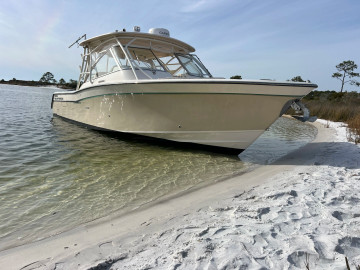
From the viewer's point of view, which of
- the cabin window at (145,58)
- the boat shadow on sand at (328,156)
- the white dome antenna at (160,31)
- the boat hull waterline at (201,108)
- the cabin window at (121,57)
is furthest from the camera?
the white dome antenna at (160,31)

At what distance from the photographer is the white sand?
1.99 m

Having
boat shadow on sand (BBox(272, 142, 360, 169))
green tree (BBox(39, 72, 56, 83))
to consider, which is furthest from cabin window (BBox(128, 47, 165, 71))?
green tree (BBox(39, 72, 56, 83))

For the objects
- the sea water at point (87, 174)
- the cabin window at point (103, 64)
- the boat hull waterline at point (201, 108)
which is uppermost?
the cabin window at point (103, 64)

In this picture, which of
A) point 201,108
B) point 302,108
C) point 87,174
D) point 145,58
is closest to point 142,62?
point 145,58

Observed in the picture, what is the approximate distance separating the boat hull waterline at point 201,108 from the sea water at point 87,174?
46 centimetres

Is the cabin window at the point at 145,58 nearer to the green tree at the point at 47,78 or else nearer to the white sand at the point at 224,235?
the white sand at the point at 224,235

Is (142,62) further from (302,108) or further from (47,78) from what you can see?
(47,78)

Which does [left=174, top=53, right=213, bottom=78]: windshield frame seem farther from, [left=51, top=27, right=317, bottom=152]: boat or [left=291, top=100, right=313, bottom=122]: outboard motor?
[left=291, top=100, right=313, bottom=122]: outboard motor

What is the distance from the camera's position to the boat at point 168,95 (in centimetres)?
527

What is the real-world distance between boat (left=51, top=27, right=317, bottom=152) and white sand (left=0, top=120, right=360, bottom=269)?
Result: 202cm

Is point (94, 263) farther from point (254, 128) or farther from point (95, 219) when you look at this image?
point (254, 128)

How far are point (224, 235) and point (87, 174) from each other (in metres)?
2.96

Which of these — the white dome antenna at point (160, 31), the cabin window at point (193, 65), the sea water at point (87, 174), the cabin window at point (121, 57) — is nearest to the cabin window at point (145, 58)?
the cabin window at point (121, 57)

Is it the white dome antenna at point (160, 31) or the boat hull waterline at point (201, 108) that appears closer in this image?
the boat hull waterline at point (201, 108)
